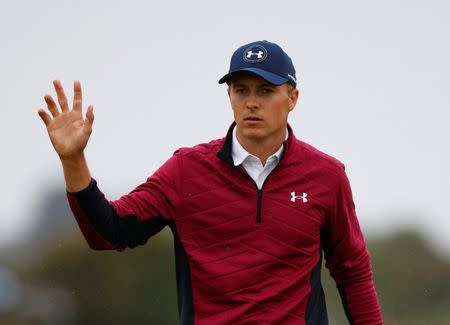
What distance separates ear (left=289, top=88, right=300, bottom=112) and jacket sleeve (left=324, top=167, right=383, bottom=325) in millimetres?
506

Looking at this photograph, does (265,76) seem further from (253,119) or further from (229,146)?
(229,146)

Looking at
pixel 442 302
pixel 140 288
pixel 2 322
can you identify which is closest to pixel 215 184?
pixel 442 302

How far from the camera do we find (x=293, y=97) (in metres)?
9.39

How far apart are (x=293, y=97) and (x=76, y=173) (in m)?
1.59

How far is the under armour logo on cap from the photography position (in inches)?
359

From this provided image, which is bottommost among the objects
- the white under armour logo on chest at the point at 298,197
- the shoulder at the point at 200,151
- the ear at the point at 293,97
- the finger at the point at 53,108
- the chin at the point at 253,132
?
the white under armour logo on chest at the point at 298,197

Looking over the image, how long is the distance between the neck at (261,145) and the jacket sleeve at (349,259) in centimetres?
46

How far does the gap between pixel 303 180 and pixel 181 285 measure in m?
0.98

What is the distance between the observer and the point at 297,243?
9016 millimetres

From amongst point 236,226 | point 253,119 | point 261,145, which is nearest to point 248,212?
point 236,226

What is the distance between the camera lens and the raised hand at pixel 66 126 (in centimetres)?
849

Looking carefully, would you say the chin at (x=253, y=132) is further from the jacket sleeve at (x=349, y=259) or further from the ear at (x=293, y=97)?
the jacket sleeve at (x=349, y=259)

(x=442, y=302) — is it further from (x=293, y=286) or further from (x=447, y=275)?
(x=293, y=286)

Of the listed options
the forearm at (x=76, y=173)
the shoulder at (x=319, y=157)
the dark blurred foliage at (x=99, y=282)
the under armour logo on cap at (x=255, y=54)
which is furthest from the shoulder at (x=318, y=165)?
the dark blurred foliage at (x=99, y=282)
